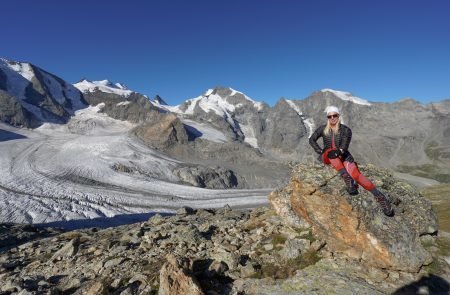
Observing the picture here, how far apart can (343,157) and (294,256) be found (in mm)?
3808

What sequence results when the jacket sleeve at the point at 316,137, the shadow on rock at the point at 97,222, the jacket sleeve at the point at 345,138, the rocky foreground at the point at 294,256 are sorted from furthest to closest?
1. the shadow on rock at the point at 97,222
2. the jacket sleeve at the point at 316,137
3. the jacket sleeve at the point at 345,138
4. the rocky foreground at the point at 294,256

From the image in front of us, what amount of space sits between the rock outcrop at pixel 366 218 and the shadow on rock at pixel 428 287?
447mm

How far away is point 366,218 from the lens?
484 inches

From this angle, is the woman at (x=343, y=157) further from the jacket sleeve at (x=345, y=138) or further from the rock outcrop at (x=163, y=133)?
the rock outcrop at (x=163, y=133)

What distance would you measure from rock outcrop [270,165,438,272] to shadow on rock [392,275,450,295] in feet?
1.47

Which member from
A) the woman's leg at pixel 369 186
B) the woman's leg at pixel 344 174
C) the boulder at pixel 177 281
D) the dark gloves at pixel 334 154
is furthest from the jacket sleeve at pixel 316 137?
the boulder at pixel 177 281

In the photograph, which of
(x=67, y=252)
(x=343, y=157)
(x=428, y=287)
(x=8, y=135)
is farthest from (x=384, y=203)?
(x=8, y=135)

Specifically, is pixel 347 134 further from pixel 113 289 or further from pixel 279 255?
pixel 113 289

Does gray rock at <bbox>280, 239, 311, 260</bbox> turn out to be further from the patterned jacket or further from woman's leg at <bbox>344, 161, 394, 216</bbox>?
the patterned jacket

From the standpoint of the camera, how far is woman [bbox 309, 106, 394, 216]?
12070 mm

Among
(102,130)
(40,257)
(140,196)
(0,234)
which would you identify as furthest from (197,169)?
(40,257)

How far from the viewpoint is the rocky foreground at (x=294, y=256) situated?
1095cm

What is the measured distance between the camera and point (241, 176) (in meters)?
150

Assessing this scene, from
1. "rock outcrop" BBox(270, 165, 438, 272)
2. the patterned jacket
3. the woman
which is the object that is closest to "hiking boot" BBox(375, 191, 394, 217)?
the woman
